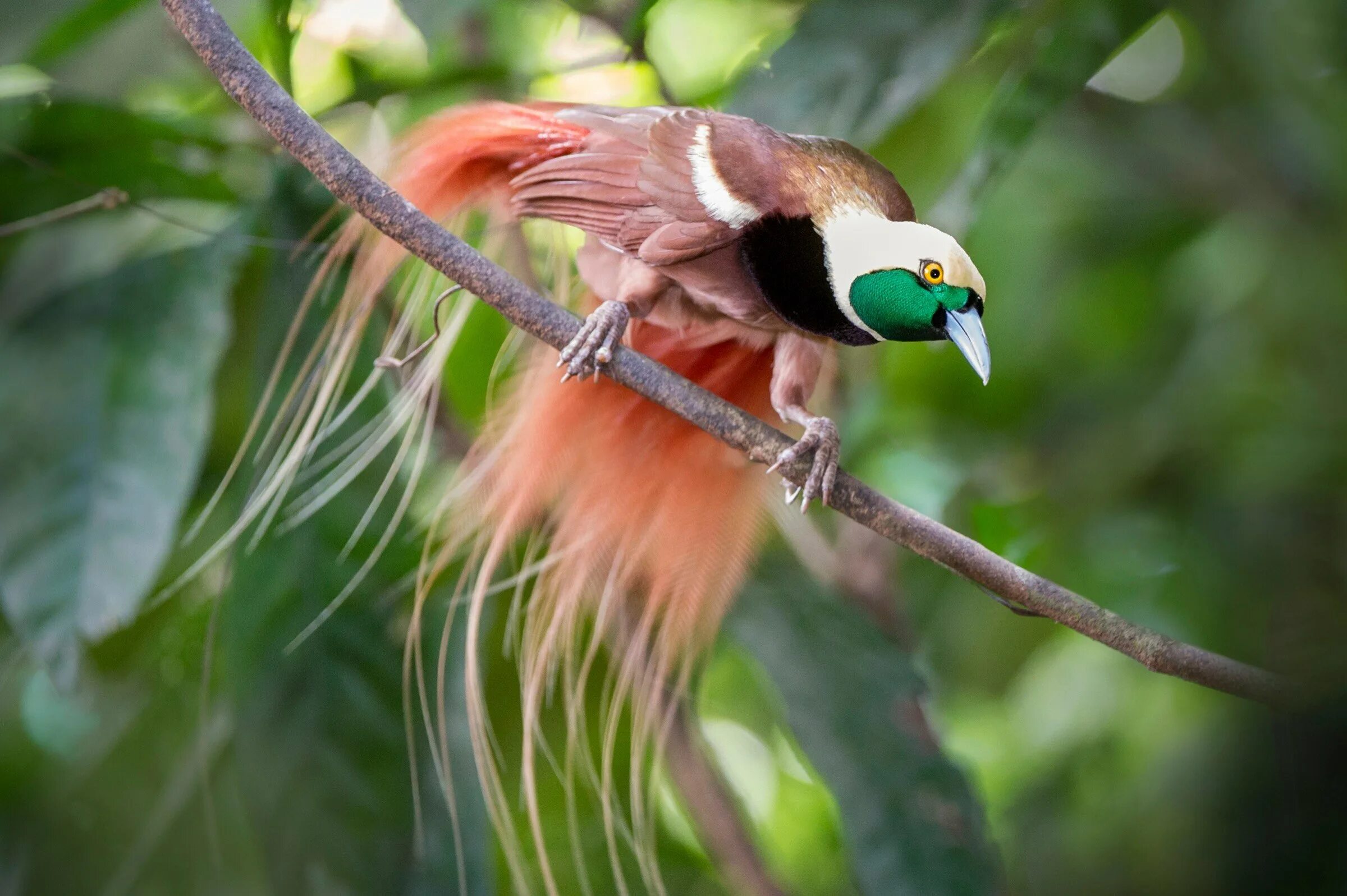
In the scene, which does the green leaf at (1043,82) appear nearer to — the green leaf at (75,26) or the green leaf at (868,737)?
the green leaf at (868,737)

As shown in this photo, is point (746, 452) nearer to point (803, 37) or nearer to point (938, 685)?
point (803, 37)

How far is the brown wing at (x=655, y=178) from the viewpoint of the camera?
2.19ft

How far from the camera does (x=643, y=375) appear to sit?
2.25 feet

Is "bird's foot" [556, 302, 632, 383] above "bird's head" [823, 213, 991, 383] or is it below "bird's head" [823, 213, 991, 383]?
below

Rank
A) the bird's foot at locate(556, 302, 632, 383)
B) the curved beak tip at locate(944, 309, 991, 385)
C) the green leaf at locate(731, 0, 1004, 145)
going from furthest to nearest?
the green leaf at locate(731, 0, 1004, 145), the bird's foot at locate(556, 302, 632, 383), the curved beak tip at locate(944, 309, 991, 385)

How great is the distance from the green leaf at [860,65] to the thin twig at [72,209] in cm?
59

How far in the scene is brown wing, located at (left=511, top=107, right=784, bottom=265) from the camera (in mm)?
667

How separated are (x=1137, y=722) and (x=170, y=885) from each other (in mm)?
1143

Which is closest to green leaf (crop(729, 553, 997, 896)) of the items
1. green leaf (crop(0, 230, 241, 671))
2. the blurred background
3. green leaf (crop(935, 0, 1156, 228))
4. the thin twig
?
the blurred background

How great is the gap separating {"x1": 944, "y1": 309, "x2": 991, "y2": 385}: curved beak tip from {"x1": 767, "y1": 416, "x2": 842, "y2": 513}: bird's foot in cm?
15

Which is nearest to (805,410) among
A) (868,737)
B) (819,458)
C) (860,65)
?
(819,458)

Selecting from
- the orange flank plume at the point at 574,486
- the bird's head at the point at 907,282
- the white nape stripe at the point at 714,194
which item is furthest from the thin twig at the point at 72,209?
the bird's head at the point at 907,282

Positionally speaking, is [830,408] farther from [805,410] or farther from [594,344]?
[594,344]

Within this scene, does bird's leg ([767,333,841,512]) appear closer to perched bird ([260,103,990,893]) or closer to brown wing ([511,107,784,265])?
perched bird ([260,103,990,893])
